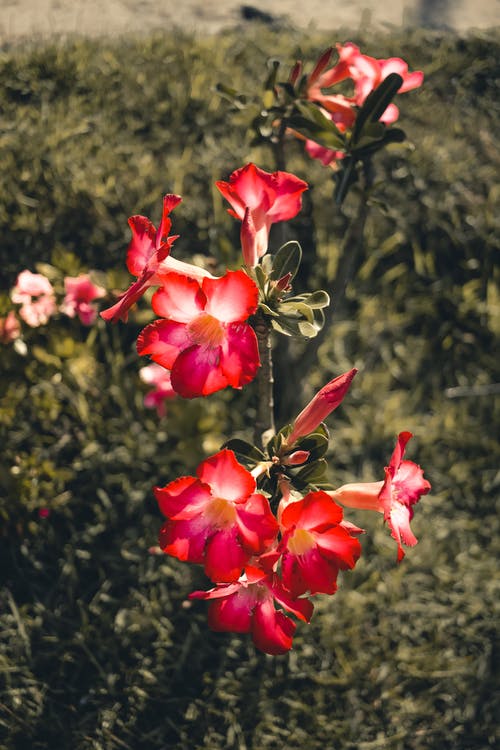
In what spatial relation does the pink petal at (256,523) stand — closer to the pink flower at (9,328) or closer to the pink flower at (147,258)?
the pink flower at (147,258)

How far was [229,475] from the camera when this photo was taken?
942mm

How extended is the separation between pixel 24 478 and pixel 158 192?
1.13m

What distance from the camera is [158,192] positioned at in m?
2.42

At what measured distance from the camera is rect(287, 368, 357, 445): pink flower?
3.47 ft

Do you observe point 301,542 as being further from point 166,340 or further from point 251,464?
point 166,340

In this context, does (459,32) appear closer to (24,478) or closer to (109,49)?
(109,49)

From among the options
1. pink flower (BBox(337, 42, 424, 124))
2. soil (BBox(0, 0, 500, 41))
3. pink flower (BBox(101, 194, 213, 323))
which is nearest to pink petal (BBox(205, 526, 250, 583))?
pink flower (BBox(101, 194, 213, 323))

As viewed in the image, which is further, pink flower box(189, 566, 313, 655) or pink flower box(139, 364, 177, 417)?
pink flower box(139, 364, 177, 417)

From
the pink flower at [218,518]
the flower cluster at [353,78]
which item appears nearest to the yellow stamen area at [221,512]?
the pink flower at [218,518]

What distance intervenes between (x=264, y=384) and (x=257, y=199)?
355 millimetres

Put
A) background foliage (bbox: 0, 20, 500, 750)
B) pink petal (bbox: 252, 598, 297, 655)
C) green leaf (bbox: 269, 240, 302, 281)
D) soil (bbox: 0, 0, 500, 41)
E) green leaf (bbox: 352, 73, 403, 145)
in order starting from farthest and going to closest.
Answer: soil (bbox: 0, 0, 500, 41) < background foliage (bbox: 0, 20, 500, 750) < green leaf (bbox: 352, 73, 403, 145) < green leaf (bbox: 269, 240, 302, 281) < pink petal (bbox: 252, 598, 297, 655)

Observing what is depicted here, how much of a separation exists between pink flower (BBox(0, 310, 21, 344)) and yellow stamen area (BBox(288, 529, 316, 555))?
3.85ft

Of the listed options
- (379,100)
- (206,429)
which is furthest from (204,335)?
(206,429)

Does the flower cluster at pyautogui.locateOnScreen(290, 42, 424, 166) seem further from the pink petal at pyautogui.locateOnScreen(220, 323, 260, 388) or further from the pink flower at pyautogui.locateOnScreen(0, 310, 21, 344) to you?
the pink flower at pyautogui.locateOnScreen(0, 310, 21, 344)
